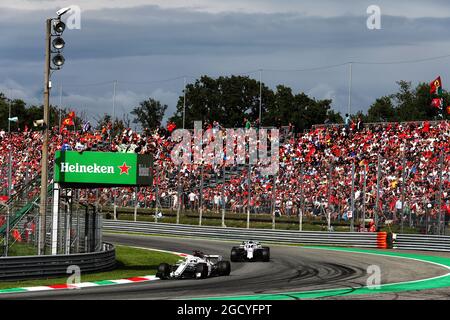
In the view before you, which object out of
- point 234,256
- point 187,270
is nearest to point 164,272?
point 187,270

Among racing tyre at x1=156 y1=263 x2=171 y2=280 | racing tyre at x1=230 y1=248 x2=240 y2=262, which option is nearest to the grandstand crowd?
racing tyre at x1=156 y1=263 x2=171 y2=280

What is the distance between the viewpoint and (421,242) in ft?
113

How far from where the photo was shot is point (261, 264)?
26516mm

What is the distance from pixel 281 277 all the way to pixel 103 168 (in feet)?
18.9

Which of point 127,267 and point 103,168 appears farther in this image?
point 127,267

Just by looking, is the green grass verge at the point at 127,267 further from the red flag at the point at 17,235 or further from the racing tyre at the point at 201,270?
the red flag at the point at 17,235

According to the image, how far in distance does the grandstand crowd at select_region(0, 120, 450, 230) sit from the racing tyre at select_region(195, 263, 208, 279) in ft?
16.9

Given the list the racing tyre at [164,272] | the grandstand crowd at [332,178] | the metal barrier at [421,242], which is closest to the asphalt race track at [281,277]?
the racing tyre at [164,272]

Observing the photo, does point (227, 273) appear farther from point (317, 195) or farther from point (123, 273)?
point (317, 195)

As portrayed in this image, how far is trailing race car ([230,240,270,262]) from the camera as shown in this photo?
89.9 ft

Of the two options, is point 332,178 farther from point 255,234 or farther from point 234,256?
point 234,256

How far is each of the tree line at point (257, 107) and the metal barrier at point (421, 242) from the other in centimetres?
4006
